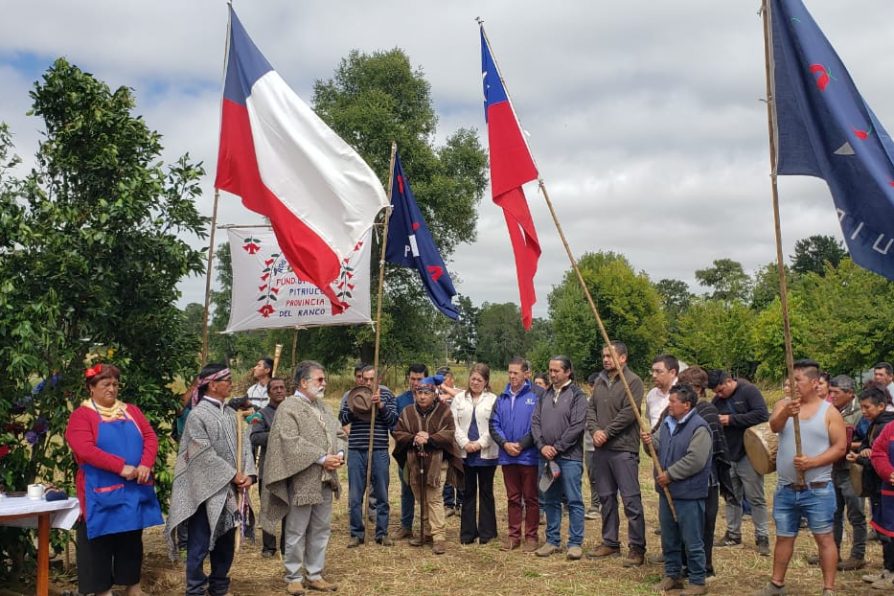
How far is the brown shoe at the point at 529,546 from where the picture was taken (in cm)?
920

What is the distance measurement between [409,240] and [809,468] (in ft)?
19.3

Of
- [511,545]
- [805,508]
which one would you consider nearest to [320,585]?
[511,545]

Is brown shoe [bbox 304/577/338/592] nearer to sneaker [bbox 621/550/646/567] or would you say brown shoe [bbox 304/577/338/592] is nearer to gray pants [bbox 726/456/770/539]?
sneaker [bbox 621/550/646/567]

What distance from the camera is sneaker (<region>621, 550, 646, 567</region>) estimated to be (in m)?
8.41

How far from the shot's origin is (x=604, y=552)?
8867 millimetres

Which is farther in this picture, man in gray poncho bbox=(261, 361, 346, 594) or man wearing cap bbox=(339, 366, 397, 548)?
man wearing cap bbox=(339, 366, 397, 548)

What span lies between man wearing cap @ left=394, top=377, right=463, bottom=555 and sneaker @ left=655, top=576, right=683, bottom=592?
2.59 metres

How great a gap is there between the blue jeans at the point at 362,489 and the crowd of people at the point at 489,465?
2cm

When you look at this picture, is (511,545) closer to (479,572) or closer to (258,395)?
(479,572)

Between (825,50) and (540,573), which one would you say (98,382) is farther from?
(825,50)

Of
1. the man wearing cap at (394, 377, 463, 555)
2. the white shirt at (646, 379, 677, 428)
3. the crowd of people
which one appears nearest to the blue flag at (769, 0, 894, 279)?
the crowd of people

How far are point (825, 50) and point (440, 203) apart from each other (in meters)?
27.4

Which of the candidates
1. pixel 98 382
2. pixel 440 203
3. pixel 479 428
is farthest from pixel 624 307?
pixel 98 382

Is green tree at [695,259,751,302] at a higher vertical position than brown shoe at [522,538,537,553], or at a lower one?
higher
